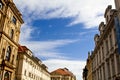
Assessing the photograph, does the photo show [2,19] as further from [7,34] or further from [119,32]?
[119,32]

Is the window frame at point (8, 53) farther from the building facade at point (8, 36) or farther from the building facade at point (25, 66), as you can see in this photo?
the building facade at point (25, 66)

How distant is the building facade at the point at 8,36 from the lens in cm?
3212

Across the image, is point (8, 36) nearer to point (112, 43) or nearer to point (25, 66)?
point (25, 66)

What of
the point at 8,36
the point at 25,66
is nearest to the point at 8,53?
the point at 8,36

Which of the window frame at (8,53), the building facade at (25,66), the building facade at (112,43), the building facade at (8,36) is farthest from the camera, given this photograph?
the building facade at (25,66)

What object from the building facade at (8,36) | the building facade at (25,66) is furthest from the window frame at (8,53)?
the building facade at (25,66)

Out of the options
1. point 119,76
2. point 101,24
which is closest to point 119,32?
point 119,76

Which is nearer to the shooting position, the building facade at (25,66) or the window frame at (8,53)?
the window frame at (8,53)

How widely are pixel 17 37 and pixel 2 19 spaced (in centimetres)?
826

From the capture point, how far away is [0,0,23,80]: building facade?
105 feet

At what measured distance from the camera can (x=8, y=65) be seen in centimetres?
3350

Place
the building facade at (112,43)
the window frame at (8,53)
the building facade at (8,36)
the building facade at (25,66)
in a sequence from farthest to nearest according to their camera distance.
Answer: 1. the building facade at (25,66)
2. the window frame at (8,53)
3. the building facade at (8,36)
4. the building facade at (112,43)

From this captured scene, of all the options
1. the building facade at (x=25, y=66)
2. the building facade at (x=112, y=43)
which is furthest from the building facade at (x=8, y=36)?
the building facade at (x=112, y=43)

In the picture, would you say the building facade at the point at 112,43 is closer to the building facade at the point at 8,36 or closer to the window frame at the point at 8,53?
the building facade at the point at 8,36
